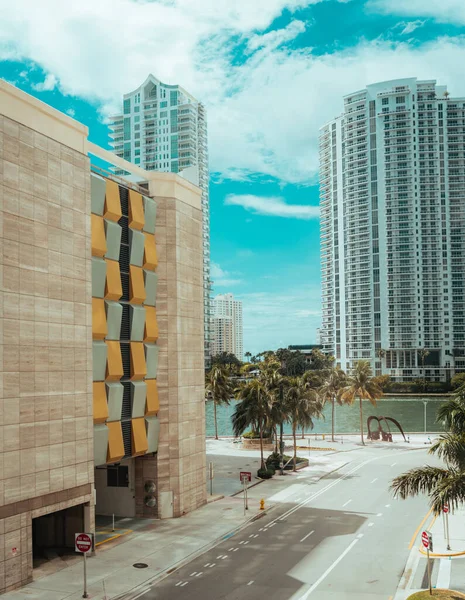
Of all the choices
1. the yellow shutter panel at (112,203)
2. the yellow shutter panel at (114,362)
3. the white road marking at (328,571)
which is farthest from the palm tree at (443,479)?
the yellow shutter panel at (112,203)

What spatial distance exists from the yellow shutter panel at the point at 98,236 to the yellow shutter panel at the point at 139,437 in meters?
9.22

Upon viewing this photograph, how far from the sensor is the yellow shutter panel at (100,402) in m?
31.1

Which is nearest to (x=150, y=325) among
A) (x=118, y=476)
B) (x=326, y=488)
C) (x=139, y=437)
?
(x=139, y=437)

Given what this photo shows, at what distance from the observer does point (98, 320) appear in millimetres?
31500

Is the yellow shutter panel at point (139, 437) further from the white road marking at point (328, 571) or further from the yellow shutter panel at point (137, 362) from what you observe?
the white road marking at point (328, 571)

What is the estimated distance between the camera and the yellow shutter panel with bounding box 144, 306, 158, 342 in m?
36.2

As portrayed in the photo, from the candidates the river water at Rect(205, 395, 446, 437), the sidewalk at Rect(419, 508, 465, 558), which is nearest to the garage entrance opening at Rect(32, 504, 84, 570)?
the sidewalk at Rect(419, 508, 465, 558)

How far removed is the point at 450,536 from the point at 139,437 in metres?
16.5

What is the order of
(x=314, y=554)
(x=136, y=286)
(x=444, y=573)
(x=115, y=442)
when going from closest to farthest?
(x=444, y=573)
(x=314, y=554)
(x=115, y=442)
(x=136, y=286)

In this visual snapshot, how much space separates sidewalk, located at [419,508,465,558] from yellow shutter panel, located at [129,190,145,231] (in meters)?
21.0

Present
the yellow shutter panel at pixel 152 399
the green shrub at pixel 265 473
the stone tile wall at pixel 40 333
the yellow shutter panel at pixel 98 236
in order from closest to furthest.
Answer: the stone tile wall at pixel 40 333, the yellow shutter panel at pixel 98 236, the yellow shutter panel at pixel 152 399, the green shrub at pixel 265 473

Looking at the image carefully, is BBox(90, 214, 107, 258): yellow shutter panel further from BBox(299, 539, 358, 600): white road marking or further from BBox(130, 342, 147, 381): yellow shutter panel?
BBox(299, 539, 358, 600): white road marking

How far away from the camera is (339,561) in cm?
2866

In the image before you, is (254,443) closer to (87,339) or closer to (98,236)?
(87,339)
